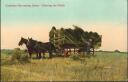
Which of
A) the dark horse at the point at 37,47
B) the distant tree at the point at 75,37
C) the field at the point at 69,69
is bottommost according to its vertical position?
the field at the point at 69,69

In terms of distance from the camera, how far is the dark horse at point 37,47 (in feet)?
39.3

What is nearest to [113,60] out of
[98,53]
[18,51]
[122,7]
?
[98,53]

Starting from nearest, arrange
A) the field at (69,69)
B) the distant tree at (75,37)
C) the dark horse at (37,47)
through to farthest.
Answer: the field at (69,69), the distant tree at (75,37), the dark horse at (37,47)

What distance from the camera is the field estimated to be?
37.0ft

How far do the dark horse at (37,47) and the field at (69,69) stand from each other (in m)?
0.38

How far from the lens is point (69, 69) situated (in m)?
11.5

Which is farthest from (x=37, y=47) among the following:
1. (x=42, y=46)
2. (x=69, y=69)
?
(x=69, y=69)

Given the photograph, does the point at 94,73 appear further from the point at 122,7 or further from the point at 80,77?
the point at 122,7

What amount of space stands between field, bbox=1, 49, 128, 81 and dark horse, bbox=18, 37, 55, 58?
383 mm

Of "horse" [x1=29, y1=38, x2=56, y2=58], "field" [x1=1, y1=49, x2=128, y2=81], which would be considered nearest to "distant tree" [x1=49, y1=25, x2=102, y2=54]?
"horse" [x1=29, y1=38, x2=56, y2=58]

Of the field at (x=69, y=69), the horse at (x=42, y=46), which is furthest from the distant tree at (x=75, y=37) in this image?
→ the field at (x=69, y=69)

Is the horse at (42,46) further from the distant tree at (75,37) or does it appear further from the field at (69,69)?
the field at (69,69)

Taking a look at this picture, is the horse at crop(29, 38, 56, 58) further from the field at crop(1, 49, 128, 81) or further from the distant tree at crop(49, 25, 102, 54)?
the field at crop(1, 49, 128, 81)

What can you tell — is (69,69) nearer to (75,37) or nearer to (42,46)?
(75,37)
